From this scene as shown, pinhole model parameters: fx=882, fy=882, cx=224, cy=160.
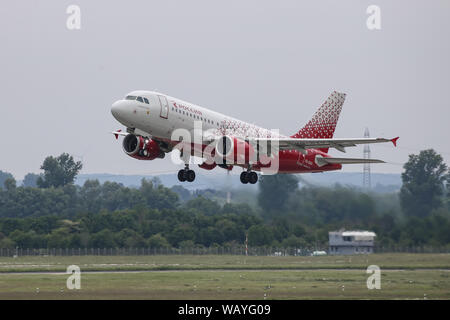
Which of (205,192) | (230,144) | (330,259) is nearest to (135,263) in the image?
(330,259)

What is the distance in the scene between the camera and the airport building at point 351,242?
80.8m

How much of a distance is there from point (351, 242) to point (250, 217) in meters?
12.0

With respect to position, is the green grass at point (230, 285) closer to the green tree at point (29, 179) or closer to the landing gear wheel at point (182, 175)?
the landing gear wheel at point (182, 175)

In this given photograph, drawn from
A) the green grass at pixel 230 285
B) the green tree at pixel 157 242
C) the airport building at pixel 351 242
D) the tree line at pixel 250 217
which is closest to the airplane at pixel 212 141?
the green grass at pixel 230 285

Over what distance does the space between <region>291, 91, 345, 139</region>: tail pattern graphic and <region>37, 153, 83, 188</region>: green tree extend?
182 ft

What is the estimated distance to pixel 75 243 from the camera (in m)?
89.7

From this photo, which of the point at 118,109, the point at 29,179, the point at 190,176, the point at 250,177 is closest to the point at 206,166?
the point at 190,176

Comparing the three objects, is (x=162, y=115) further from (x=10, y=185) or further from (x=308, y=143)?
(x=10, y=185)

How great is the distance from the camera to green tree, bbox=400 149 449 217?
80375 mm

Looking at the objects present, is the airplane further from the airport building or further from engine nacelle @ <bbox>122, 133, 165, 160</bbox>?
the airport building

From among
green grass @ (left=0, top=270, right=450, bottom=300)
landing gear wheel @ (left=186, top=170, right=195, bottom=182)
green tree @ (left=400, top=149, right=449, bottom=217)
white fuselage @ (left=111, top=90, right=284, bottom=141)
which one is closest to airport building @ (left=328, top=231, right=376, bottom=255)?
green tree @ (left=400, top=149, right=449, bottom=217)
